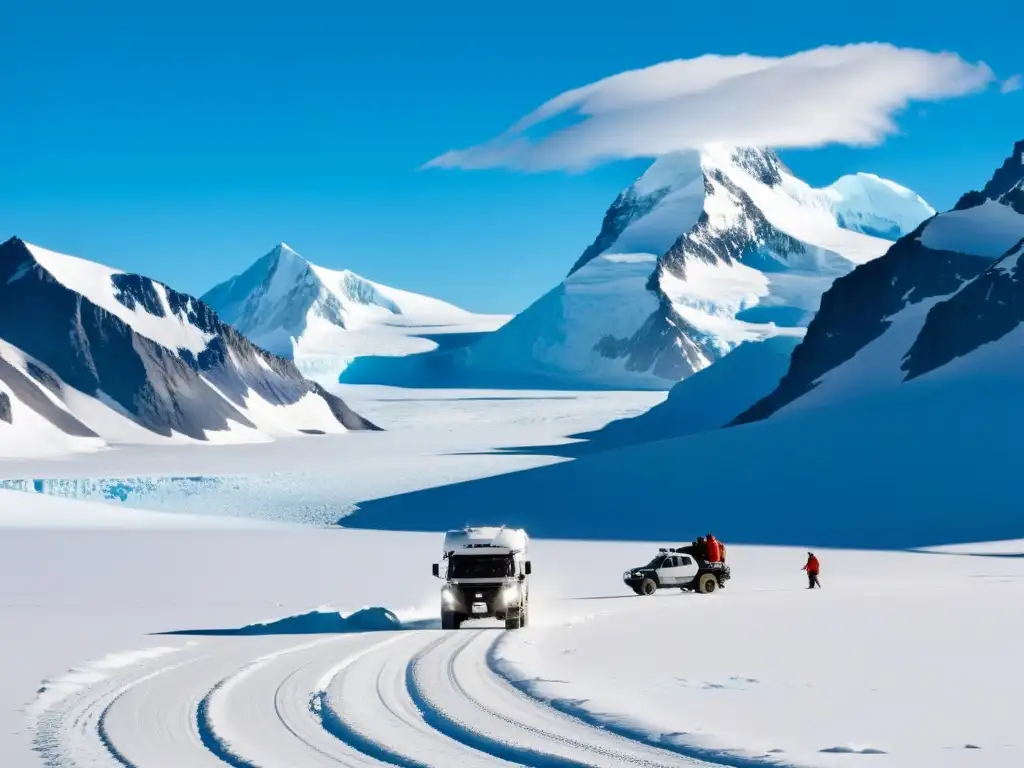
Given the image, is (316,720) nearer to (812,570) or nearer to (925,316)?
(812,570)

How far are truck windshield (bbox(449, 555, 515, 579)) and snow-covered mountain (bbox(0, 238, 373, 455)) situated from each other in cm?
10334

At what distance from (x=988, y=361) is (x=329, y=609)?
81815mm

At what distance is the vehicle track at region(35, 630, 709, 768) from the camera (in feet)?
39.9

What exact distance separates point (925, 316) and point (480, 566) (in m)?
107

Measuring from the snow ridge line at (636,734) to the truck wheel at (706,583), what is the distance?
16.4 meters

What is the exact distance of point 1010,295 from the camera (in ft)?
363

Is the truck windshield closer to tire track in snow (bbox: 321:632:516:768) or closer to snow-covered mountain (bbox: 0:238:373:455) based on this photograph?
tire track in snow (bbox: 321:632:516:768)

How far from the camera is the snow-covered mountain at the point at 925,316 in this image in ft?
351

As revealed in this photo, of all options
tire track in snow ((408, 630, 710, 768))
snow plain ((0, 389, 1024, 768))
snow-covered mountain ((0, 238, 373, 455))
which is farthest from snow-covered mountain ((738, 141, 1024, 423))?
tire track in snow ((408, 630, 710, 768))

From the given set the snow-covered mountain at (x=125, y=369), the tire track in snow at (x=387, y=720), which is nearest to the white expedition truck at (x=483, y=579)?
the tire track in snow at (x=387, y=720)

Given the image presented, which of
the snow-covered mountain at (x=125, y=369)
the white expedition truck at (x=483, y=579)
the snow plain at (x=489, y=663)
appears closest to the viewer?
the snow plain at (x=489, y=663)

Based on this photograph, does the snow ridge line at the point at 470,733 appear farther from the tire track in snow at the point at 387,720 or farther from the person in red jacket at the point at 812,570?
the person in red jacket at the point at 812,570

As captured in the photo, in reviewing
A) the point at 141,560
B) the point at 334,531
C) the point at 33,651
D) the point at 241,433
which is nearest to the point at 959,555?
the point at 334,531

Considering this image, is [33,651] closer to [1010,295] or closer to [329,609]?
[329,609]
